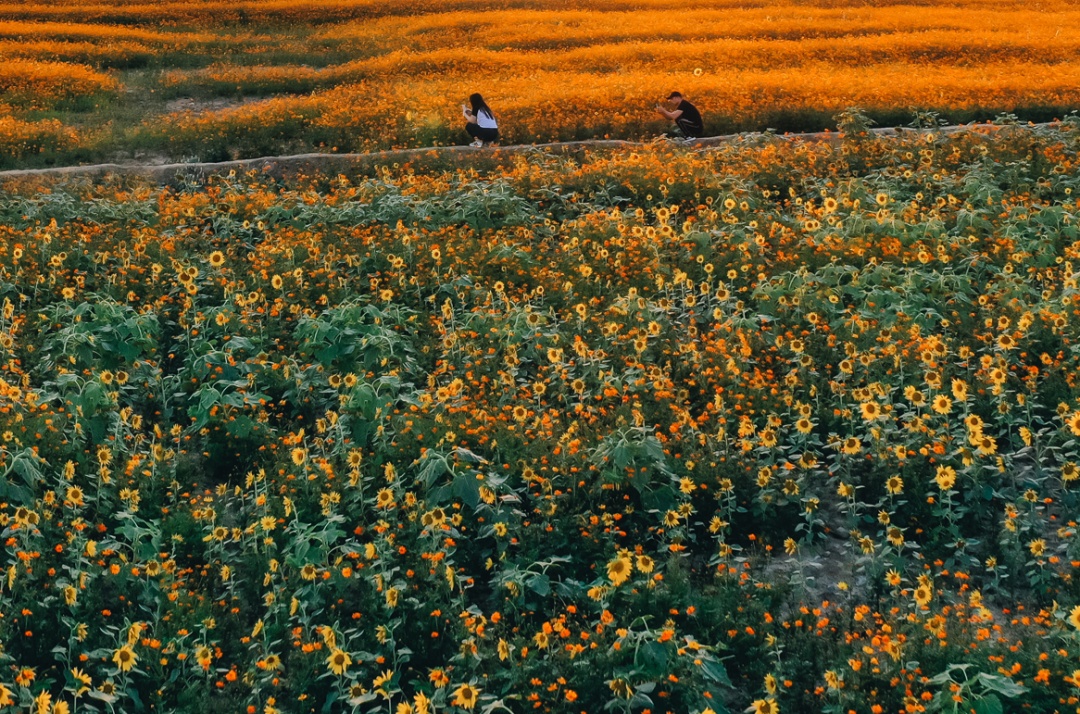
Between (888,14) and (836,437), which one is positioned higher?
(888,14)

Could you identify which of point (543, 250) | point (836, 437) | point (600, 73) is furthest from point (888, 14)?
point (836, 437)

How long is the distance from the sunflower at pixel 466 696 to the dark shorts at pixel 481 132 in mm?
12674

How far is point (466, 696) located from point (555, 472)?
234cm

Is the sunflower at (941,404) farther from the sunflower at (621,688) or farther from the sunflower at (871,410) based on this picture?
the sunflower at (621,688)

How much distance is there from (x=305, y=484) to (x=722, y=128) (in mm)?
12101

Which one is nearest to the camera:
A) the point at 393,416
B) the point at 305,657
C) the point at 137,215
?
the point at 305,657

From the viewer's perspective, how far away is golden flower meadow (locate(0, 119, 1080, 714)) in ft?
17.1

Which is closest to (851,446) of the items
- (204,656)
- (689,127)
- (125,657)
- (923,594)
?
(923,594)

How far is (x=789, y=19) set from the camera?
27.3 meters

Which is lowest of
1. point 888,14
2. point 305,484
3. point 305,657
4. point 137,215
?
point 305,657

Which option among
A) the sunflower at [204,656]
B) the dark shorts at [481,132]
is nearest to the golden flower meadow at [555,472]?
the sunflower at [204,656]

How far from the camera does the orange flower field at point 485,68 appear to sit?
17.6 metres

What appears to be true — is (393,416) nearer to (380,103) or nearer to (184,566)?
(184,566)

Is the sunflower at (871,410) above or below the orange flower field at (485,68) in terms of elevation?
below
